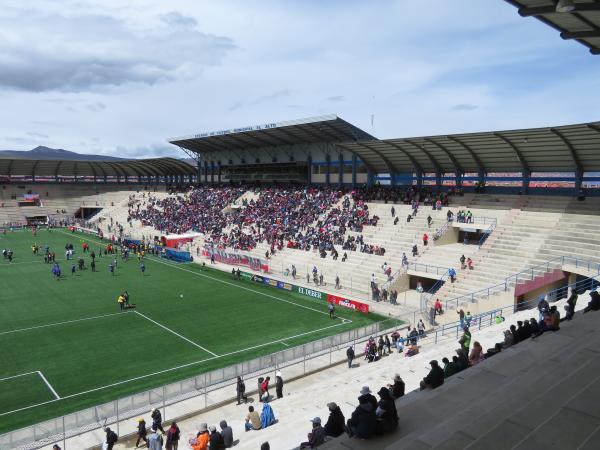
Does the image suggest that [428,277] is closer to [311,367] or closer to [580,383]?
[311,367]

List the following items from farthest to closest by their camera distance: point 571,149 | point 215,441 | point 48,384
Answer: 1. point 571,149
2. point 48,384
3. point 215,441

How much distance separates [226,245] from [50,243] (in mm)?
23054

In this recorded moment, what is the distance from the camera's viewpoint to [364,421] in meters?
8.14

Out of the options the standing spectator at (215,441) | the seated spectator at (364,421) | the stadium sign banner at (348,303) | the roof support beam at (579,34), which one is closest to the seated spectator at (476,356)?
the seated spectator at (364,421)

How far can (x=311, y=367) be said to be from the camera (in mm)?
19641

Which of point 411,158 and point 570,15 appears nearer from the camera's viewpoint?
point 570,15

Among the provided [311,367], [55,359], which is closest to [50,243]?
[55,359]

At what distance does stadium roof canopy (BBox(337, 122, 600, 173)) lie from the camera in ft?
105

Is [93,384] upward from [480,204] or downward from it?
downward

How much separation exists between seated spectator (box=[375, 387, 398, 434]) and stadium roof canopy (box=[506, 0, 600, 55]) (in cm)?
781

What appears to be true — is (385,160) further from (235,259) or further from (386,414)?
(386,414)

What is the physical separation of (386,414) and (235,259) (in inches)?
1391

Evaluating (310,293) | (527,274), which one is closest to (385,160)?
(310,293)

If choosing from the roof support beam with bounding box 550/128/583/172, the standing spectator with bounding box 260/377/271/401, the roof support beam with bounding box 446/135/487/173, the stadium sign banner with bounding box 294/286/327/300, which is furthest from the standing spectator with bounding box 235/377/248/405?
the roof support beam with bounding box 446/135/487/173
